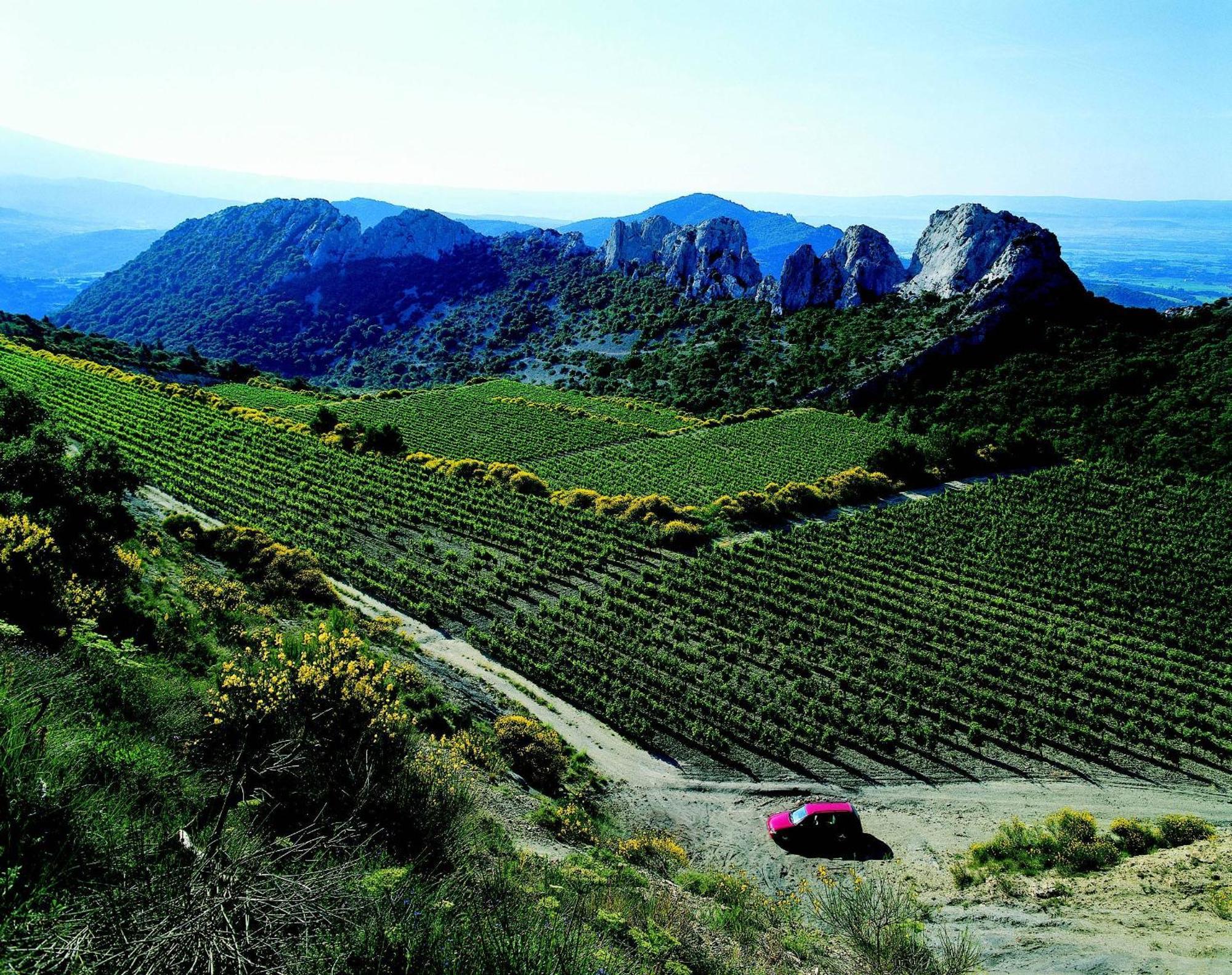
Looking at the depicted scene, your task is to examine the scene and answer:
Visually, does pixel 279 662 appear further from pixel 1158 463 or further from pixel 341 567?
pixel 1158 463

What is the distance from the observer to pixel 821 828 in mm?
16734

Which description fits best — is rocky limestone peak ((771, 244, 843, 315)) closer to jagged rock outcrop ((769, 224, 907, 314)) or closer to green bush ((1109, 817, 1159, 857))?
jagged rock outcrop ((769, 224, 907, 314))

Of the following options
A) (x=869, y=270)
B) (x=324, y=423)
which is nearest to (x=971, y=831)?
(x=324, y=423)

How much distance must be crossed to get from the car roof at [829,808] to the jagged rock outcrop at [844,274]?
10596 centimetres

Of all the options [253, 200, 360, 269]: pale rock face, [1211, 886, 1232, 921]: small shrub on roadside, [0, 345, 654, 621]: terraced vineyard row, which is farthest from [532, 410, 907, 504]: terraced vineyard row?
[253, 200, 360, 269]: pale rock face

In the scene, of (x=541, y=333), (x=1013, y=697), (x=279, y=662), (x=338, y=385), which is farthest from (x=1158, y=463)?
(x=338, y=385)

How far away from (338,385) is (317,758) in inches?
5568

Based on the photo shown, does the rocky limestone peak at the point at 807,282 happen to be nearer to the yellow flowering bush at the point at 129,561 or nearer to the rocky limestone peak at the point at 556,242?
the rocky limestone peak at the point at 556,242

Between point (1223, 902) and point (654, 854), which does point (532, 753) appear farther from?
point (1223, 902)

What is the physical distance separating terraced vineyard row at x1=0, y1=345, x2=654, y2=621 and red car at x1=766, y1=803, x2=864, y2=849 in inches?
601

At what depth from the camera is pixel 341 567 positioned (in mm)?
30922

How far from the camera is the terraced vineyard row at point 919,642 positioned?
21.8 meters

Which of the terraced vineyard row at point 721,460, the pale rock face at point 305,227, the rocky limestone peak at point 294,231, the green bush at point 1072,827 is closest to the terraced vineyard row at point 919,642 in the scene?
the green bush at point 1072,827

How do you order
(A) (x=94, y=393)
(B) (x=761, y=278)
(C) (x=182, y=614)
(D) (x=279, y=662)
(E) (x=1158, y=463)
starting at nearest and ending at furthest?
(D) (x=279, y=662) → (C) (x=182, y=614) → (E) (x=1158, y=463) → (A) (x=94, y=393) → (B) (x=761, y=278)
